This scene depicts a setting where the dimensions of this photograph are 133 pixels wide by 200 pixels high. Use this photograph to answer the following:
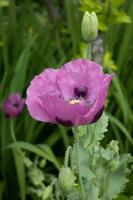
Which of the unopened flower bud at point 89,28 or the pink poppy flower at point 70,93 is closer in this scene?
the pink poppy flower at point 70,93

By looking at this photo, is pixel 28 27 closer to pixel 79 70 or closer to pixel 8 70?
pixel 8 70

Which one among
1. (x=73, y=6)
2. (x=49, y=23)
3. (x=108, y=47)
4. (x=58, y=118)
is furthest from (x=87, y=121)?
(x=49, y=23)

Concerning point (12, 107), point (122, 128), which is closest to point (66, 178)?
point (12, 107)

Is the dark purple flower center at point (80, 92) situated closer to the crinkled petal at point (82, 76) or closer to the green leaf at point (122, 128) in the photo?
the crinkled petal at point (82, 76)

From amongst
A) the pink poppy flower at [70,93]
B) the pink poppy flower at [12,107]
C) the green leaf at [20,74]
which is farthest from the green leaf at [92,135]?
the green leaf at [20,74]

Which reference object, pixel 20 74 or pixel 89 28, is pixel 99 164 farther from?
pixel 20 74
